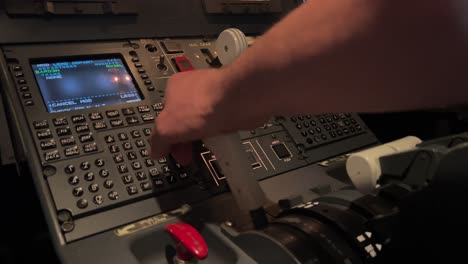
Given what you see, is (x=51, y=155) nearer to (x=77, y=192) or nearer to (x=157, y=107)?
(x=77, y=192)

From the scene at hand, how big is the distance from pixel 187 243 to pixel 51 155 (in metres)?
0.26

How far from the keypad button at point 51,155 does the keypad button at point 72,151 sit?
1 centimetres

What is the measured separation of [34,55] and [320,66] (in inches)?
20.8

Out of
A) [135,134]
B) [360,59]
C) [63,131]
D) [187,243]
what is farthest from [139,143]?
[360,59]

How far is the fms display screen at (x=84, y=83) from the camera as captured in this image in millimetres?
775

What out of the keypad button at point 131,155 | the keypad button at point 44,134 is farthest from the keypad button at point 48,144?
the keypad button at point 131,155

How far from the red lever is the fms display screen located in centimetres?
29

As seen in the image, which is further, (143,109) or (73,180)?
(143,109)

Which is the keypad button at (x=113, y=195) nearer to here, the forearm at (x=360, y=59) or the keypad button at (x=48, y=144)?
the keypad button at (x=48, y=144)

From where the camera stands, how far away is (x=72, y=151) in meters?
0.72

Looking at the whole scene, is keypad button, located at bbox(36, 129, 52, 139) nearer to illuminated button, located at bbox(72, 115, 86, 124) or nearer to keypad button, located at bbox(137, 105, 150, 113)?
illuminated button, located at bbox(72, 115, 86, 124)

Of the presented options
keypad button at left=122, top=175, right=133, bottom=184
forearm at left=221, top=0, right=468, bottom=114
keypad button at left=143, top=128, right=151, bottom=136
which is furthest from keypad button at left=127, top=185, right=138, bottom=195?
forearm at left=221, top=0, right=468, bottom=114

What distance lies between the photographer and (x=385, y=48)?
48cm

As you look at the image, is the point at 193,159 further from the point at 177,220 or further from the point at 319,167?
the point at 319,167
